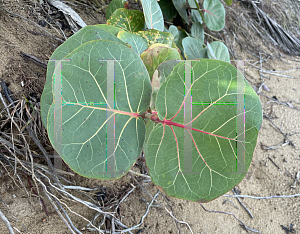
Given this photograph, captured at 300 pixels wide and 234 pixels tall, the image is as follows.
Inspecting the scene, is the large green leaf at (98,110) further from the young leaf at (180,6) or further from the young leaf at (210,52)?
the young leaf at (180,6)

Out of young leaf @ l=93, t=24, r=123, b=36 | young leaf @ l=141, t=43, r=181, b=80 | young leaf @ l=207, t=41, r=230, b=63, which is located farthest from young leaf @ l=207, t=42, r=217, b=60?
young leaf @ l=93, t=24, r=123, b=36

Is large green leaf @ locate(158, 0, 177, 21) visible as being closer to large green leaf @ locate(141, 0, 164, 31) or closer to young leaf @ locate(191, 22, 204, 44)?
young leaf @ locate(191, 22, 204, 44)

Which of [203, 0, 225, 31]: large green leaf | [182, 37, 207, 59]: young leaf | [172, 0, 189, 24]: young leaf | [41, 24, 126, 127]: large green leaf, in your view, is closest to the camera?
[41, 24, 126, 127]: large green leaf

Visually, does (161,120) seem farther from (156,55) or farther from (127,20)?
(127,20)

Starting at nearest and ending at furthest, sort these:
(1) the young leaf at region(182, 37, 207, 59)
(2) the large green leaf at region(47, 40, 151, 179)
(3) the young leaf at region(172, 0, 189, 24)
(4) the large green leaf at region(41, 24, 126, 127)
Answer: (2) the large green leaf at region(47, 40, 151, 179) → (4) the large green leaf at region(41, 24, 126, 127) → (1) the young leaf at region(182, 37, 207, 59) → (3) the young leaf at region(172, 0, 189, 24)

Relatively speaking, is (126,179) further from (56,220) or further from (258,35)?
(258,35)

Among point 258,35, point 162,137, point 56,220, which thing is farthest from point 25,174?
point 258,35
